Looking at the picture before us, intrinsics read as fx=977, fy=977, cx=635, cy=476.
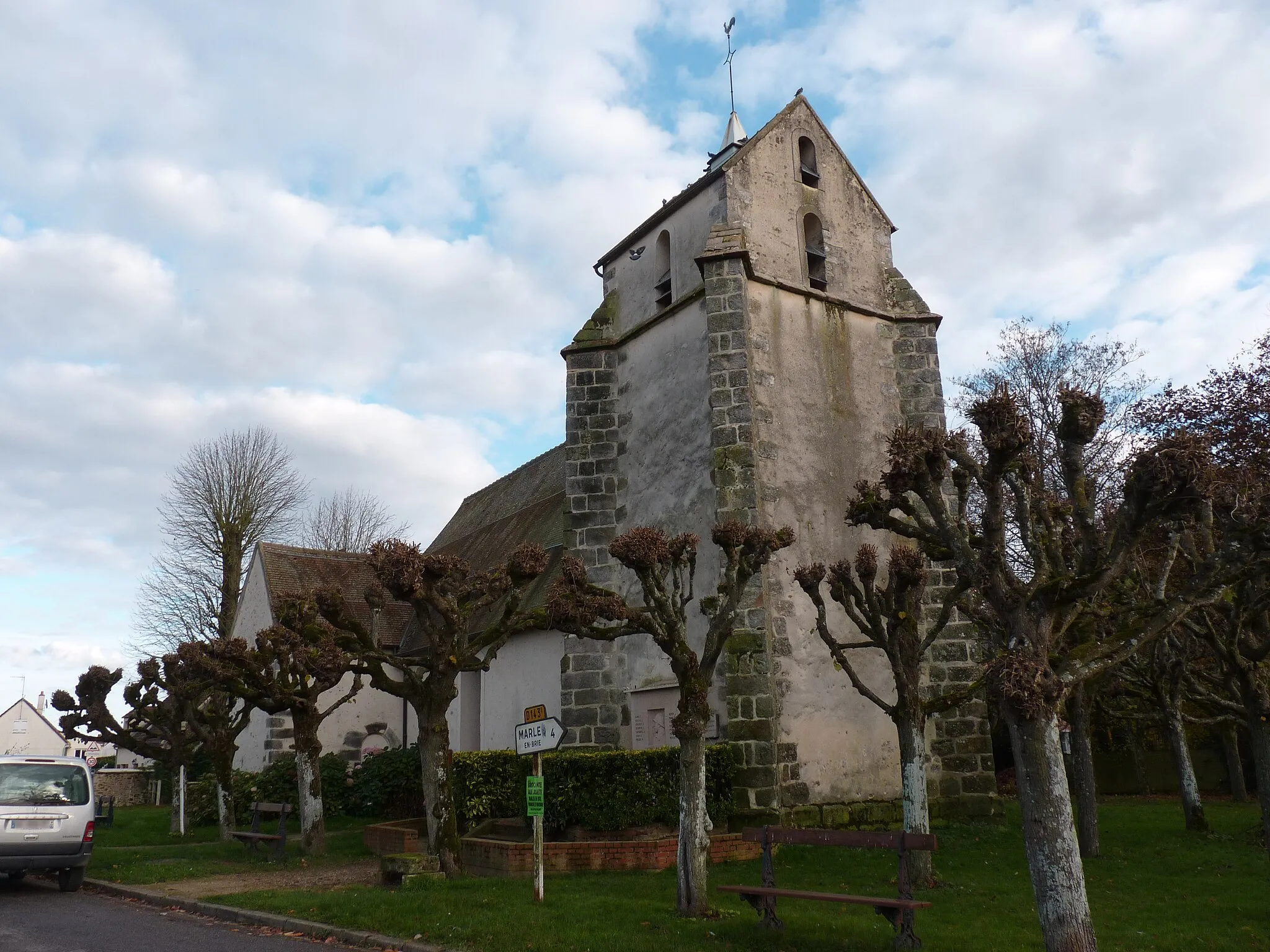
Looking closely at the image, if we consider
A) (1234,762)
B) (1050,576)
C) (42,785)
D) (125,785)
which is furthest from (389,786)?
(1234,762)

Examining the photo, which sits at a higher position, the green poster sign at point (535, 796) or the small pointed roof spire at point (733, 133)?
the small pointed roof spire at point (733, 133)

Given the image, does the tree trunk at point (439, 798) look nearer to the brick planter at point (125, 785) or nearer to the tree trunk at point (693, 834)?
the tree trunk at point (693, 834)

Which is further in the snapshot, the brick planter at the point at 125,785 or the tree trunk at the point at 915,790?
the brick planter at the point at 125,785

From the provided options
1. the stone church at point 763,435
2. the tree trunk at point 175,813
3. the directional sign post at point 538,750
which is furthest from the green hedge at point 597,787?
the tree trunk at point 175,813

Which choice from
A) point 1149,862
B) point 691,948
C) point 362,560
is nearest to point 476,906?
point 691,948

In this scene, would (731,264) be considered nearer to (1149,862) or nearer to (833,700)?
(833,700)

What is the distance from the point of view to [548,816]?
13227mm

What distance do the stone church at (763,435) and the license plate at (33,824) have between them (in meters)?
7.51

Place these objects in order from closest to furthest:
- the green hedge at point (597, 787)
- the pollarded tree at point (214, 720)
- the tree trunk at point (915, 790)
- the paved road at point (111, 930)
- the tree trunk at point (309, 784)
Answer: the paved road at point (111, 930)
the tree trunk at point (915, 790)
the green hedge at point (597, 787)
the tree trunk at point (309, 784)
the pollarded tree at point (214, 720)

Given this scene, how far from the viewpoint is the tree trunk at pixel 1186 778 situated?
14.9m

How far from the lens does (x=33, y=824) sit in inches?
471

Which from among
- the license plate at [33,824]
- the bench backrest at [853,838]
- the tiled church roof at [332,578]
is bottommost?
the bench backrest at [853,838]

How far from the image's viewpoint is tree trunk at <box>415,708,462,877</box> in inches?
452

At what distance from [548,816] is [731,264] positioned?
9.03 meters
